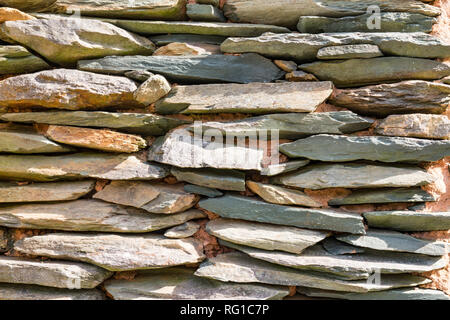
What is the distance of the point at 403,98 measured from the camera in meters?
2.16

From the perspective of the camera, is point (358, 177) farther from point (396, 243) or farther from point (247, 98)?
point (247, 98)

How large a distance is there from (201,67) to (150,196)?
85cm

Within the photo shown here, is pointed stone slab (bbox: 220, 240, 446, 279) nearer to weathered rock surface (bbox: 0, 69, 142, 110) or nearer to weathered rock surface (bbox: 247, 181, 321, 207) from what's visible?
weathered rock surface (bbox: 247, 181, 321, 207)

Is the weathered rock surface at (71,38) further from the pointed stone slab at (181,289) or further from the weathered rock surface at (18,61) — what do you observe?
the pointed stone slab at (181,289)

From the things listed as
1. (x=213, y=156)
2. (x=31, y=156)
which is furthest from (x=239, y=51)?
(x=31, y=156)

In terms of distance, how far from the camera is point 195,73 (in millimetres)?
2277

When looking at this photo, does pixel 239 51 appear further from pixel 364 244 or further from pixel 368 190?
pixel 364 244

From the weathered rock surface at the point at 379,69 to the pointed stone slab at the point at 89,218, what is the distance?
118 cm

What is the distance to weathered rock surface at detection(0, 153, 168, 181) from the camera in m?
2.21

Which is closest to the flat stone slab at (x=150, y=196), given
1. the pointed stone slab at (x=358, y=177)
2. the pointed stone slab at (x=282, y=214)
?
the pointed stone slab at (x=282, y=214)

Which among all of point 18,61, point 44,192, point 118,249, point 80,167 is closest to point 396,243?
point 118,249

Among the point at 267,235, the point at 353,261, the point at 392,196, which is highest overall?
the point at 392,196

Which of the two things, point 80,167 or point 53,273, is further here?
point 80,167

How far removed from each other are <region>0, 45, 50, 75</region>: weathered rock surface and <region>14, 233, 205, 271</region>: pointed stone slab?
3.47 feet
